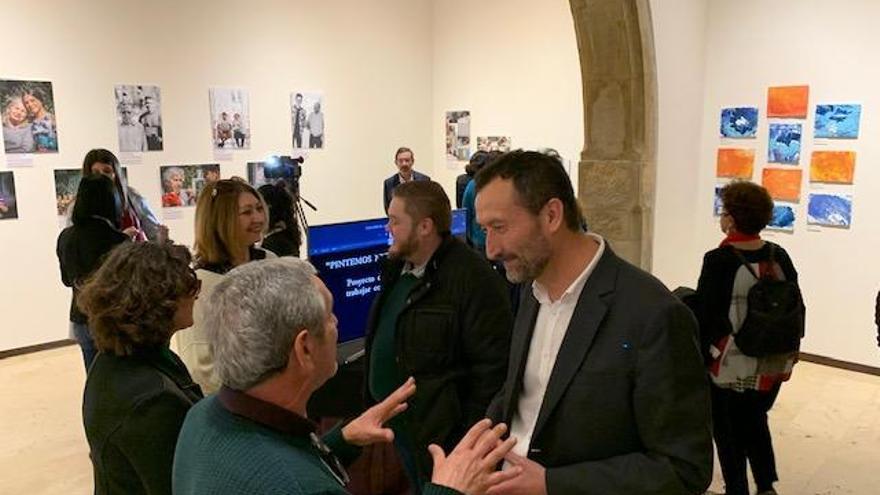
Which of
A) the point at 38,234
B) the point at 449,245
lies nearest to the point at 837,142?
the point at 449,245

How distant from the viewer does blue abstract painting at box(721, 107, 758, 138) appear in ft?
18.7

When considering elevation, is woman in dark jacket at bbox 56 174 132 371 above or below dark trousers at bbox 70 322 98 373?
above

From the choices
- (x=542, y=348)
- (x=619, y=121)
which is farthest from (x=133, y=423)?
(x=619, y=121)

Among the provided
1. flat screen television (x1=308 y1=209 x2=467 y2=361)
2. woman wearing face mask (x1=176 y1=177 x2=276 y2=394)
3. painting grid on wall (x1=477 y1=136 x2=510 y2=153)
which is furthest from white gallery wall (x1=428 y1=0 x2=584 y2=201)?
woman wearing face mask (x1=176 y1=177 x2=276 y2=394)

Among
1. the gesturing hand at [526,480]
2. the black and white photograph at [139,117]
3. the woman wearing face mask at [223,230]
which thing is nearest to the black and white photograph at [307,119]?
the black and white photograph at [139,117]

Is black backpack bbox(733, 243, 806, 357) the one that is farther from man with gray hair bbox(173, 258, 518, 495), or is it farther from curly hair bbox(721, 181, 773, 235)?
man with gray hair bbox(173, 258, 518, 495)

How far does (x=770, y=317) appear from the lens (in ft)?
9.95

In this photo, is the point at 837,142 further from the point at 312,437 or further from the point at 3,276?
the point at 3,276

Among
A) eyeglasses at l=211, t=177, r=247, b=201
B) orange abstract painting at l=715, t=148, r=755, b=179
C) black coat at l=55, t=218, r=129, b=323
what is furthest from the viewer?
orange abstract painting at l=715, t=148, r=755, b=179

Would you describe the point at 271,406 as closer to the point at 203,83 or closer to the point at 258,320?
the point at 258,320

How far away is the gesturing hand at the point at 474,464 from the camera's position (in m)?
1.30

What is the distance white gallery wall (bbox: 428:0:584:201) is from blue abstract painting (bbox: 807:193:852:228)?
2138mm

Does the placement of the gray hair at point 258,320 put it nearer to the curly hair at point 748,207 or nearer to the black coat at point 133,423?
the black coat at point 133,423

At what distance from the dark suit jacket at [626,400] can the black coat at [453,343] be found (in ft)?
2.87
